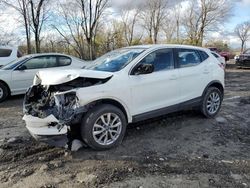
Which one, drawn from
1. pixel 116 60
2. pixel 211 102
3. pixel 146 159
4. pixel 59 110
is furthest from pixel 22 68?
pixel 146 159

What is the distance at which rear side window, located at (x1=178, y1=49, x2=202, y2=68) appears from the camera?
20.8 ft

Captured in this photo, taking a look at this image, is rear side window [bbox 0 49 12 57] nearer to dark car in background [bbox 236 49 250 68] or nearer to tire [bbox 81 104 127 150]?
tire [bbox 81 104 127 150]

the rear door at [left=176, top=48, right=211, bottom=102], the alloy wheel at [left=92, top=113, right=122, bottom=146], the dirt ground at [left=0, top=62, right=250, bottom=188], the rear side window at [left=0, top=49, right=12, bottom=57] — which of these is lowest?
the dirt ground at [left=0, top=62, right=250, bottom=188]

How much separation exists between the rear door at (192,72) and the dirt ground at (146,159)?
2.22ft

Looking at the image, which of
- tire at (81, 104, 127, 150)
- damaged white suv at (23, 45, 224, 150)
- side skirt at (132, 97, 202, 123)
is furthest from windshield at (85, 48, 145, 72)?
side skirt at (132, 97, 202, 123)

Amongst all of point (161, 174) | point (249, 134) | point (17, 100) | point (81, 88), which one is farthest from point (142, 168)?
point (17, 100)

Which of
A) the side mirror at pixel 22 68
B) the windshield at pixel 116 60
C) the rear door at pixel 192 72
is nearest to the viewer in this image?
the windshield at pixel 116 60

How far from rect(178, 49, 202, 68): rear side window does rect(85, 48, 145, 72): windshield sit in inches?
37.8

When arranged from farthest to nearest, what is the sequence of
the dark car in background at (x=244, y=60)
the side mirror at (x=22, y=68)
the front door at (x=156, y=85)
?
the dark car in background at (x=244, y=60) < the side mirror at (x=22, y=68) < the front door at (x=156, y=85)

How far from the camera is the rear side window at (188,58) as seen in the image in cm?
633

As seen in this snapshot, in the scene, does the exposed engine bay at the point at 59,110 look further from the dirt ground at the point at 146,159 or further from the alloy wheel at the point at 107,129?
the dirt ground at the point at 146,159

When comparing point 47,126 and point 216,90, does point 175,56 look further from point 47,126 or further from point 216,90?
point 47,126

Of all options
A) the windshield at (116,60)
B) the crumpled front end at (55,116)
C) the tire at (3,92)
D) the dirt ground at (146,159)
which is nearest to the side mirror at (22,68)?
the tire at (3,92)

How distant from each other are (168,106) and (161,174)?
2047mm
